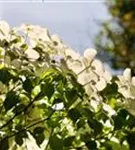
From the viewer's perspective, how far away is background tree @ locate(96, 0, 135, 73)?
10078 mm

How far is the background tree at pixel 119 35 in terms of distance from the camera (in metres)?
10.1

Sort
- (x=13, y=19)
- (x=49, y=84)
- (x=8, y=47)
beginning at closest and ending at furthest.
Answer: (x=49, y=84)
(x=8, y=47)
(x=13, y=19)

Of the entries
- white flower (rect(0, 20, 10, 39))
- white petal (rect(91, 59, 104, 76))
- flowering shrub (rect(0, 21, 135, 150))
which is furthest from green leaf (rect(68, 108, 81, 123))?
white flower (rect(0, 20, 10, 39))

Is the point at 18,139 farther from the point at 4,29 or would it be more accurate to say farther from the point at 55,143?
the point at 4,29

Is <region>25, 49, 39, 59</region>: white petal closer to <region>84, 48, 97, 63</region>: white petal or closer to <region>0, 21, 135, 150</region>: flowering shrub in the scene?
<region>0, 21, 135, 150</region>: flowering shrub

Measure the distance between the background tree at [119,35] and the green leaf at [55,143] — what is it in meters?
8.77

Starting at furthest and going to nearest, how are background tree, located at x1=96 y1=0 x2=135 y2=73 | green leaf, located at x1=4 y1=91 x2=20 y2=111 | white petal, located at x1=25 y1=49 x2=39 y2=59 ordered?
1. background tree, located at x1=96 y1=0 x2=135 y2=73
2. white petal, located at x1=25 y1=49 x2=39 y2=59
3. green leaf, located at x1=4 y1=91 x2=20 y2=111

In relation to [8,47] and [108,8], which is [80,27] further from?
[8,47]

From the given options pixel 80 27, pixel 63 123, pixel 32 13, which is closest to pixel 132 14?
pixel 80 27

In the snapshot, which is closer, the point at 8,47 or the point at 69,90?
the point at 69,90

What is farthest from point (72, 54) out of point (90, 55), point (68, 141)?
point (68, 141)

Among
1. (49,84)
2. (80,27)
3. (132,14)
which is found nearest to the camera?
(49,84)

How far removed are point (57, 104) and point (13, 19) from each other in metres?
2.13

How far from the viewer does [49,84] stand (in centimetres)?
Answer: 104
